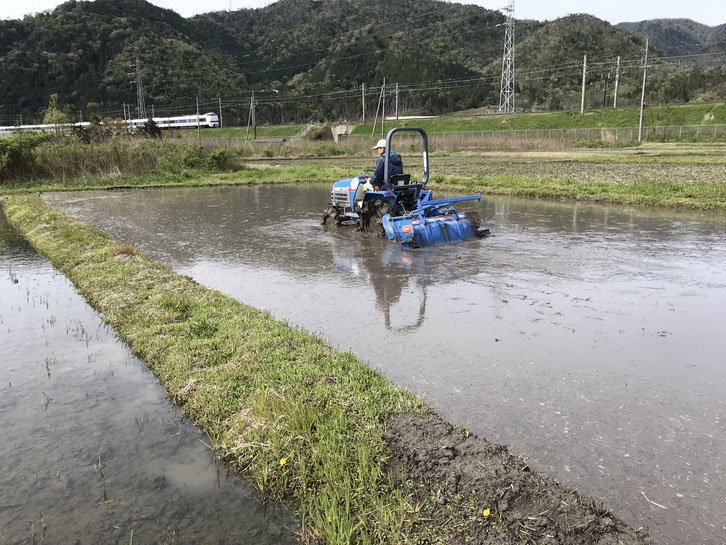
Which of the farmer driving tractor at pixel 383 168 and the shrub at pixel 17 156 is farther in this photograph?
the shrub at pixel 17 156

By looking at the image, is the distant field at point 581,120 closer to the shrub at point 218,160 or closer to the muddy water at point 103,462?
the shrub at point 218,160

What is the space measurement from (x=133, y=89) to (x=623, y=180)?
110608mm

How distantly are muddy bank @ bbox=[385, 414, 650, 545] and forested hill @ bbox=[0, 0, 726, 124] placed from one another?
8218 cm

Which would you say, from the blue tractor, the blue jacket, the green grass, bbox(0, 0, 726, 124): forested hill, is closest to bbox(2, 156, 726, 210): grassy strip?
the green grass

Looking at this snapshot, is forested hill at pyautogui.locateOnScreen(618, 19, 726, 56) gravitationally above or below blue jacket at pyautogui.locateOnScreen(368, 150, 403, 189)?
above

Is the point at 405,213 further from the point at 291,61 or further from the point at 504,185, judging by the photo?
the point at 291,61

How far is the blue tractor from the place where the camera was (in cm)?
1095

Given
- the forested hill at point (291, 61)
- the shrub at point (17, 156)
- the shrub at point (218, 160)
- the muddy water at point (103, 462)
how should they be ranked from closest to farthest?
1. the muddy water at point (103, 462)
2. the shrub at point (17, 156)
3. the shrub at point (218, 160)
4. the forested hill at point (291, 61)

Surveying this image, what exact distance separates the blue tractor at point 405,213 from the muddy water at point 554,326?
1.44ft

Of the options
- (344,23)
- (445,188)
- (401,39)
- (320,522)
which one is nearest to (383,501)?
(320,522)

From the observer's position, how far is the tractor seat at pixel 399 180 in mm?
11446

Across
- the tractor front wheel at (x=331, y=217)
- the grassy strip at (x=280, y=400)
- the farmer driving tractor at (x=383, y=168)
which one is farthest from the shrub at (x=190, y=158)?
the grassy strip at (x=280, y=400)

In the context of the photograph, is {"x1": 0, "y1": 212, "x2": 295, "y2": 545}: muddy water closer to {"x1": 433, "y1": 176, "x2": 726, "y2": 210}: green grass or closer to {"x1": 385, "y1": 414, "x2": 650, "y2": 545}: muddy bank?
{"x1": 385, "y1": 414, "x2": 650, "y2": 545}: muddy bank

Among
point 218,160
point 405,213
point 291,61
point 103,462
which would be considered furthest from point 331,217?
point 291,61
